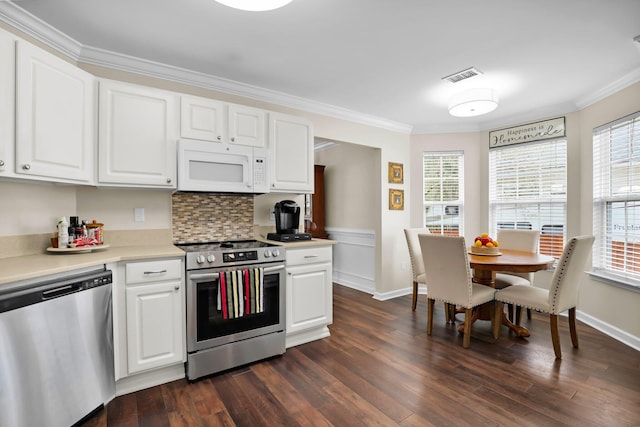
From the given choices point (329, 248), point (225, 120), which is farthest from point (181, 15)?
point (329, 248)

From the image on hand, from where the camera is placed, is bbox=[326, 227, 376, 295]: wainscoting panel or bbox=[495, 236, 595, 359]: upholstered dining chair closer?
bbox=[495, 236, 595, 359]: upholstered dining chair

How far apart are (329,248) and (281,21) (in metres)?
1.88

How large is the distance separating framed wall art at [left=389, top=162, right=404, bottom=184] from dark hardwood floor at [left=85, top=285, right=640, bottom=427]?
2.16 meters

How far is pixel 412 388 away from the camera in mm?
2139

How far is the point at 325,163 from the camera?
5.54m

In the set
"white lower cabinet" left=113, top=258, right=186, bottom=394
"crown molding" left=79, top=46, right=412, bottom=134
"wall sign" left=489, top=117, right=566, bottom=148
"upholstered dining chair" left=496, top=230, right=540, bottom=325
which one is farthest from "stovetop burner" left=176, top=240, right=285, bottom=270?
"wall sign" left=489, top=117, right=566, bottom=148

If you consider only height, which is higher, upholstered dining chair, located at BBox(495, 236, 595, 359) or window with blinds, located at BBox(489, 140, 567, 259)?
window with blinds, located at BBox(489, 140, 567, 259)

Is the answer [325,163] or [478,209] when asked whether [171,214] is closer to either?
[325,163]

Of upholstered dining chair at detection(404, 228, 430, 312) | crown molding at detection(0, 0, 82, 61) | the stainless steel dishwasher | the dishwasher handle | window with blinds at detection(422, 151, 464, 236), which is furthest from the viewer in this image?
window with blinds at detection(422, 151, 464, 236)

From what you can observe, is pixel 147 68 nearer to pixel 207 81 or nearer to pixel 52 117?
pixel 207 81

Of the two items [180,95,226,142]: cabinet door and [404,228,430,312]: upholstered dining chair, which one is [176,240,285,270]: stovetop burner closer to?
[180,95,226,142]: cabinet door

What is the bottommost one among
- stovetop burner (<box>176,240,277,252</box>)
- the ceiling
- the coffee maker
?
stovetop burner (<box>176,240,277,252</box>)

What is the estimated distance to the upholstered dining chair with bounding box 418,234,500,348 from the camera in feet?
8.98

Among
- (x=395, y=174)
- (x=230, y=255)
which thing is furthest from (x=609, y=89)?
(x=230, y=255)
